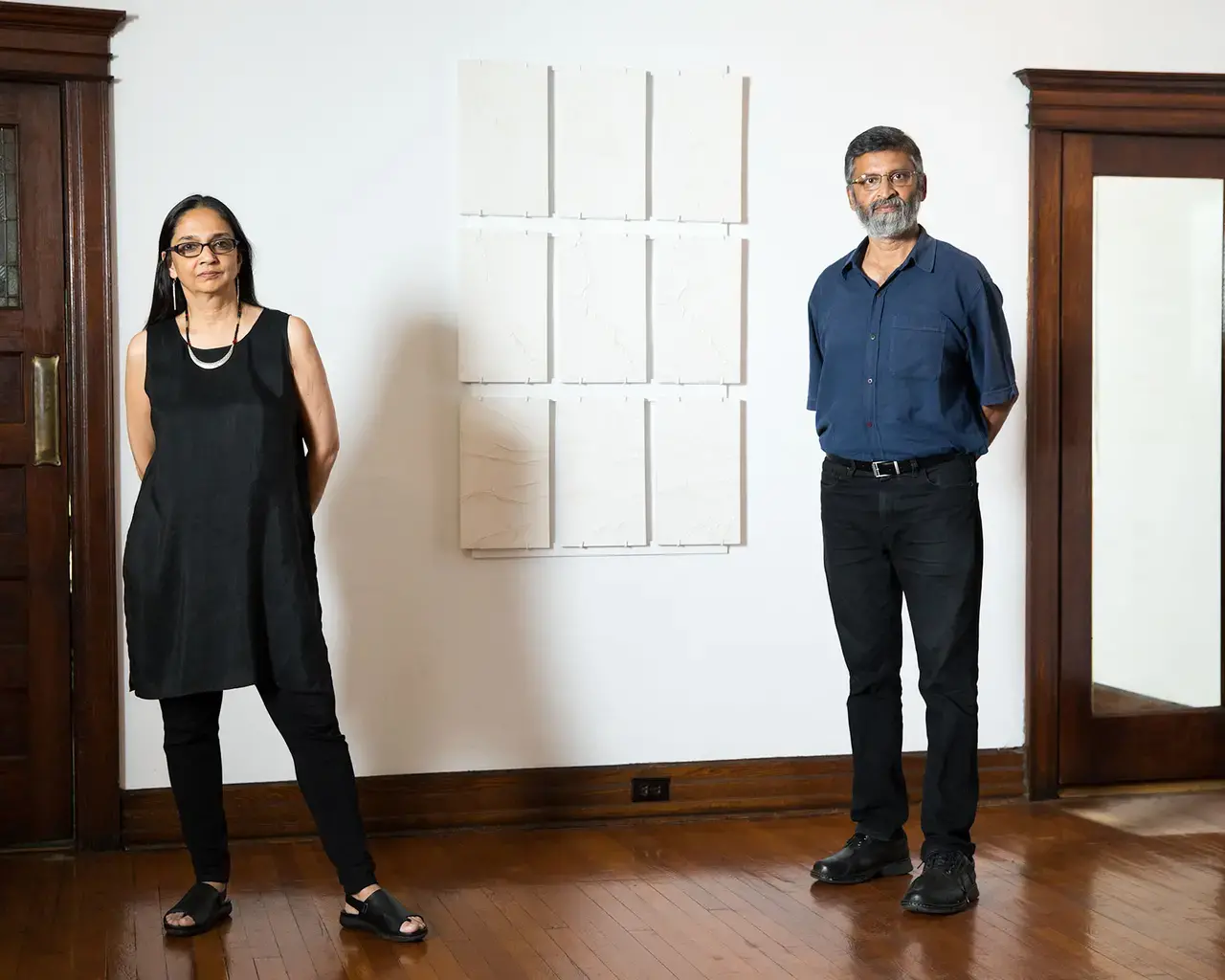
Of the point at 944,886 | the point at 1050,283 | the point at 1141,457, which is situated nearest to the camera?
the point at 944,886

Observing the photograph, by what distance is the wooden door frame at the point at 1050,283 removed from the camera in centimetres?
424

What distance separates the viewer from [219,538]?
114 inches

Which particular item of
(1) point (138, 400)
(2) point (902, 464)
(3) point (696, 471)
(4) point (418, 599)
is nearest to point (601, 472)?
(3) point (696, 471)

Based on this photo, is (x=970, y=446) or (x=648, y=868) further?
(x=648, y=868)

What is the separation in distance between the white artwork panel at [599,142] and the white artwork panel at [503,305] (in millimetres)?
173

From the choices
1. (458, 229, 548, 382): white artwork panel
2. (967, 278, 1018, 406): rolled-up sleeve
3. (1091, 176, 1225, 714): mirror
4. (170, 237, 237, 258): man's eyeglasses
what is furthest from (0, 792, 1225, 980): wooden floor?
(170, 237, 237, 258): man's eyeglasses

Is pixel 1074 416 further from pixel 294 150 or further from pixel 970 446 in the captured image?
pixel 294 150

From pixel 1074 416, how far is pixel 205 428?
8.60 feet

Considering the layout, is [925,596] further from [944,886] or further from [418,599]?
[418,599]

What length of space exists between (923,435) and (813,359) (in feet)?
1.47

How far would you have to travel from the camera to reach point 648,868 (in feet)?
11.7

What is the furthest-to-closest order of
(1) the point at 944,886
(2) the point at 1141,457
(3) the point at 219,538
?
1. (2) the point at 1141,457
2. (1) the point at 944,886
3. (3) the point at 219,538

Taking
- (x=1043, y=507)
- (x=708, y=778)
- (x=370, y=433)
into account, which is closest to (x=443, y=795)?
(x=708, y=778)

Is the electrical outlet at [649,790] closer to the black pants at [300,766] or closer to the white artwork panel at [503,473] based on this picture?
the white artwork panel at [503,473]
